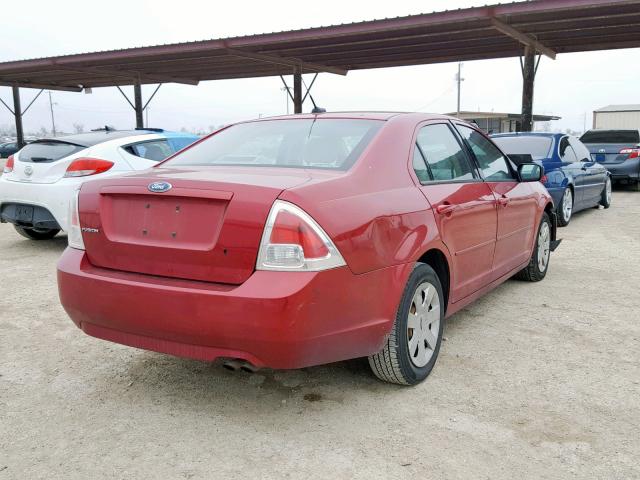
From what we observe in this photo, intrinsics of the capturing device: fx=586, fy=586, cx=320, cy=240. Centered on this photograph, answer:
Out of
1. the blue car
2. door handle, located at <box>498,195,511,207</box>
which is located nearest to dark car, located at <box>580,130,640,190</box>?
the blue car

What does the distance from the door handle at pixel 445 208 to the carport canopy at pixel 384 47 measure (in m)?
9.55

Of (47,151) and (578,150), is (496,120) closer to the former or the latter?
(578,150)

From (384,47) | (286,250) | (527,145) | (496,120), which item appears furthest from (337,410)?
(496,120)

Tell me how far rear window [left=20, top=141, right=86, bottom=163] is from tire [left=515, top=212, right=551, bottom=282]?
196 inches

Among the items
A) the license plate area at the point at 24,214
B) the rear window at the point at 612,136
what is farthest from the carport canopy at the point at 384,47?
the license plate area at the point at 24,214

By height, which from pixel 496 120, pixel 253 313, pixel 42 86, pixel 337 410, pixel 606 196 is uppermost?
pixel 42 86

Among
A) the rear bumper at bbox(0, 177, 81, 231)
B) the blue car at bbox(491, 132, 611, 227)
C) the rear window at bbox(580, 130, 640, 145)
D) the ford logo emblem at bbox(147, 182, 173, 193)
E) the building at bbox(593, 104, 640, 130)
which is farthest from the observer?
the building at bbox(593, 104, 640, 130)

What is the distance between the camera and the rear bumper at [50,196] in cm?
641

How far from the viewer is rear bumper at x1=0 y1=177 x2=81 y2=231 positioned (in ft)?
21.0

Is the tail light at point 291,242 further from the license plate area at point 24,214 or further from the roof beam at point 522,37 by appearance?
the roof beam at point 522,37

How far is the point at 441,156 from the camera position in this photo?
3.63 meters

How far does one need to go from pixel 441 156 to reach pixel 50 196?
15.3 feet

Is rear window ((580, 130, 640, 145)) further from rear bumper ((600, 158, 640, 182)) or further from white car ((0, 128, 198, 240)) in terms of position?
white car ((0, 128, 198, 240))

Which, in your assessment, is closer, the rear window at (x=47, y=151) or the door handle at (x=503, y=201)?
the door handle at (x=503, y=201)
